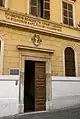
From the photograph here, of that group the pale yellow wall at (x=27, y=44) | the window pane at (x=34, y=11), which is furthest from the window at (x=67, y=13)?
the window pane at (x=34, y=11)

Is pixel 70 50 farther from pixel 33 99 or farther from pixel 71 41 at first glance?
pixel 33 99

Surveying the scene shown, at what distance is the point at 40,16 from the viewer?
11750mm

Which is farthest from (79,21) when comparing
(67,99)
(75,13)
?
(67,99)

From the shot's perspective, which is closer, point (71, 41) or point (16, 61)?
point (16, 61)

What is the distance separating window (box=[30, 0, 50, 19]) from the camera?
11398 millimetres

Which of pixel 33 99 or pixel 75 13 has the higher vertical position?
pixel 75 13

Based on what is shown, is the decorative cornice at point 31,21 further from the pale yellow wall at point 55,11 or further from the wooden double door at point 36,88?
the wooden double door at point 36,88

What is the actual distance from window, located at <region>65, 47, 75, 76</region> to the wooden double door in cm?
163

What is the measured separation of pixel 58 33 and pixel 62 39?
1.72 ft

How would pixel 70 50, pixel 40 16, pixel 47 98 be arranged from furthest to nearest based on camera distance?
pixel 70 50, pixel 40 16, pixel 47 98

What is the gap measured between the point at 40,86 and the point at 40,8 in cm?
442

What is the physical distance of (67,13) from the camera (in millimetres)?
12977

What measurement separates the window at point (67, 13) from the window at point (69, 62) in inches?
65.9

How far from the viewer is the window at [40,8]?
11.4m
